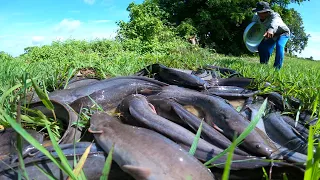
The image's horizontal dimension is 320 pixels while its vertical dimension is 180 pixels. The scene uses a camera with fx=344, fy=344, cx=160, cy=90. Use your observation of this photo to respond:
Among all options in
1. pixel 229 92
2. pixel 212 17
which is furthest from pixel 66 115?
pixel 212 17

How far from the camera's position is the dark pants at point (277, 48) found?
6846 millimetres

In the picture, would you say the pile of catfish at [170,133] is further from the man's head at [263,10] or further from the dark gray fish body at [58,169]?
the man's head at [263,10]

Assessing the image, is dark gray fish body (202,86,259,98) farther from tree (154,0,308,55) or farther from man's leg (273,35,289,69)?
tree (154,0,308,55)

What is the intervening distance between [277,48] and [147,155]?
6043 millimetres

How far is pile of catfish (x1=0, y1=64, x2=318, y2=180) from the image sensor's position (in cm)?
151

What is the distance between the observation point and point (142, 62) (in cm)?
516

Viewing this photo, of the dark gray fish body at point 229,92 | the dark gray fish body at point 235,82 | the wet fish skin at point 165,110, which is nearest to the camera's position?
the wet fish skin at point 165,110

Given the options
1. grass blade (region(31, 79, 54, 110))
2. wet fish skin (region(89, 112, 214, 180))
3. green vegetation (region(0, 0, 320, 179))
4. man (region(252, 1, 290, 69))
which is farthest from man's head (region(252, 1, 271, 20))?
grass blade (region(31, 79, 54, 110))

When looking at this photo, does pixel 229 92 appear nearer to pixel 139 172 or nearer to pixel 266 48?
pixel 139 172

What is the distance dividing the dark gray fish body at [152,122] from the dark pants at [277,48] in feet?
17.0

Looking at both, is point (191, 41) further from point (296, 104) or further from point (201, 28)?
point (296, 104)

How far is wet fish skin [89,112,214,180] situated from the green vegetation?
0.26 m

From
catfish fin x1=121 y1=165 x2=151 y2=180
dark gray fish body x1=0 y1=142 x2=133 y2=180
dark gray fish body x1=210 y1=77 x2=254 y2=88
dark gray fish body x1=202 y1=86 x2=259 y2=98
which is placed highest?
dark gray fish body x1=210 y1=77 x2=254 y2=88

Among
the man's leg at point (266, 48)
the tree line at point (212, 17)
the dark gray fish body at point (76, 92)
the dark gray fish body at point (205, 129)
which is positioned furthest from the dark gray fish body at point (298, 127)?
the tree line at point (212, 17)
